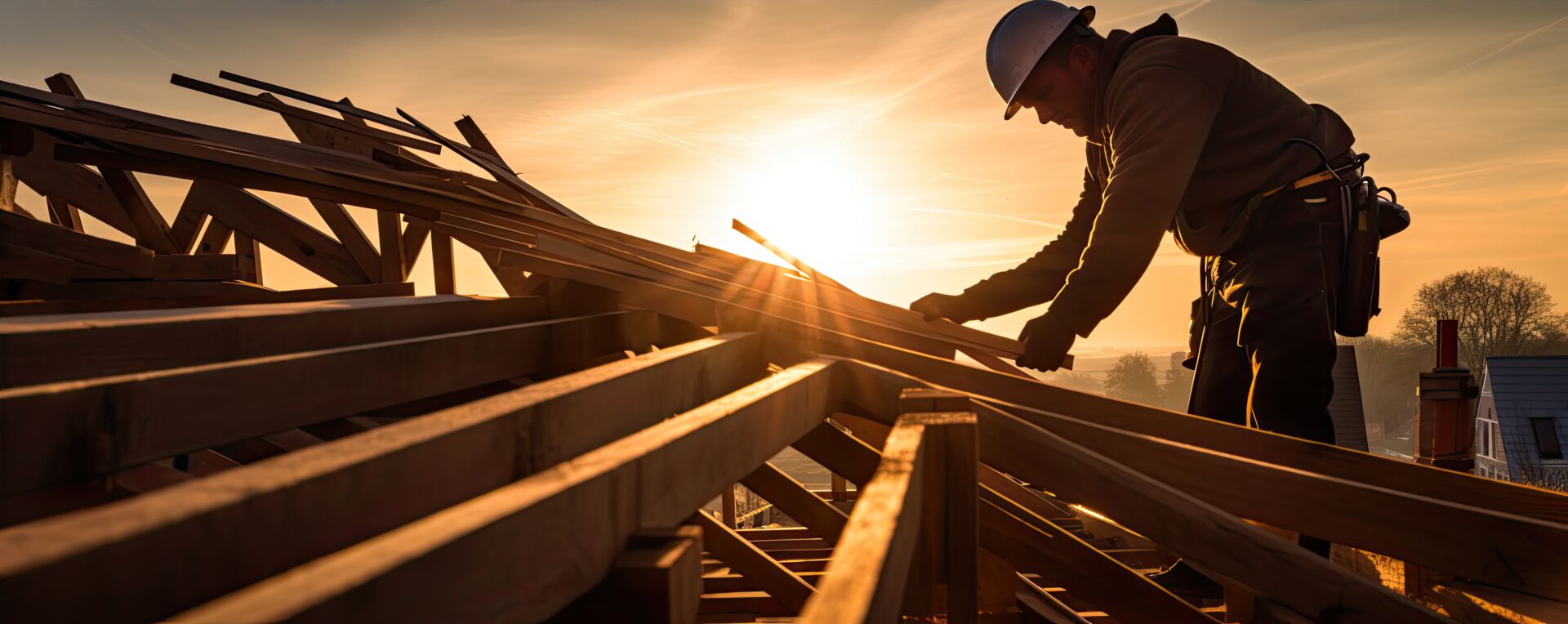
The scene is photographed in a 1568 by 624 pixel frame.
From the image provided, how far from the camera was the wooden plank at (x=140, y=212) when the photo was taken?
6.09m

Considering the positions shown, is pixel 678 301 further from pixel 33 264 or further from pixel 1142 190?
pixel 33 264

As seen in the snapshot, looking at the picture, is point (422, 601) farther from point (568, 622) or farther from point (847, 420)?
point (847, 420)

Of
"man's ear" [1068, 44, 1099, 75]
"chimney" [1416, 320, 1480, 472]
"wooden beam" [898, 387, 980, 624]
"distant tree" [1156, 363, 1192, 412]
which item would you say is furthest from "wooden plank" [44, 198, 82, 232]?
"distant tree" [1156, 363, 1192, 412]

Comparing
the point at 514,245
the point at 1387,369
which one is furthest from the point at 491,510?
the point at 1387,369

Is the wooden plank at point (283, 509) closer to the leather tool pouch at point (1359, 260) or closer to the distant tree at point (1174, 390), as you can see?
the leather tool pouch at point (1359, 260)

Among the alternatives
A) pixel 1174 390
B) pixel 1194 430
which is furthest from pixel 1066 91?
pixel 1174 390

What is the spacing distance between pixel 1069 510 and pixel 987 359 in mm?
4214

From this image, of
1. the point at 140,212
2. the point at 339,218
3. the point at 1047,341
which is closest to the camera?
the point at 1047,341

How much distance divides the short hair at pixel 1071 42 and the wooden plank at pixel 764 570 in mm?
2554

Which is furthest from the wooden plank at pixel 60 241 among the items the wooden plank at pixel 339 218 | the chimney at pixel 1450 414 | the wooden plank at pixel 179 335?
the chimney at pixel 1450 414

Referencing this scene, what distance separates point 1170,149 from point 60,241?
4723 mm

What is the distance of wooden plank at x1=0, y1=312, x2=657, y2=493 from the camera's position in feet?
3.99

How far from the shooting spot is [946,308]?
4004 millimetres

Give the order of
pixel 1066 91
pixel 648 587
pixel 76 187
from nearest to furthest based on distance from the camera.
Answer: pixel 648 587 → pixel 1066 91 → pixel 76 187
